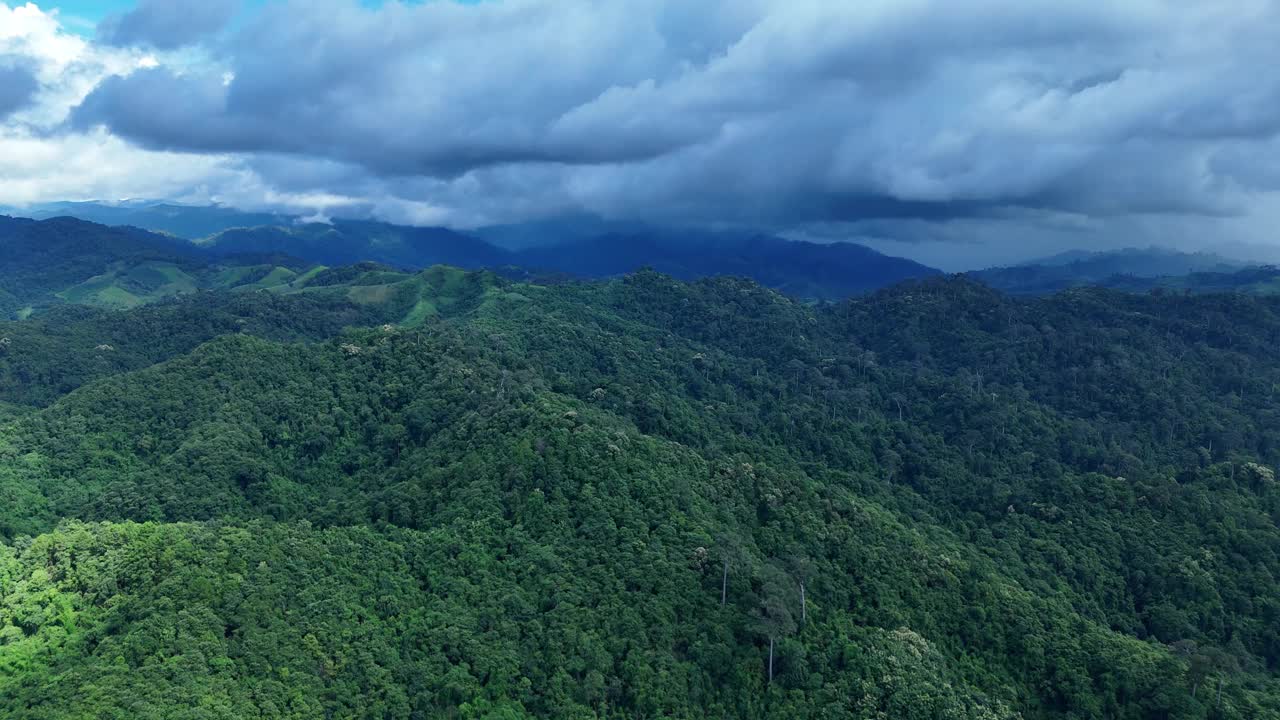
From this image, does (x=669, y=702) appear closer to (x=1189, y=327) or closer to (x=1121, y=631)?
(x=1121, y=631)

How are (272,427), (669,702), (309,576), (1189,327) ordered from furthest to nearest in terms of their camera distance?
(1189,327) < (272,427) < (309,576) < (669,702)

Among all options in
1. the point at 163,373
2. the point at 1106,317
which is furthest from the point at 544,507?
the point at 1106,317

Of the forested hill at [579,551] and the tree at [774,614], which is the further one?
the tree at [774,614]

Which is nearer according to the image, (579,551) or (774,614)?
(774,614)

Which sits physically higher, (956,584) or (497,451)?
(497,451)

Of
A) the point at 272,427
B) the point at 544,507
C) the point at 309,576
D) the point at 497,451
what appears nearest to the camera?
the point at 309,576

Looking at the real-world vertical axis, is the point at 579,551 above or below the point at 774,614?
above

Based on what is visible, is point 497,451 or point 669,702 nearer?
point 669,702

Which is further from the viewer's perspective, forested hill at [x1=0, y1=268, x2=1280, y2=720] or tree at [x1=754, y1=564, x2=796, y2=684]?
tree at [x1=754, y1=564, x2=796, y2=684]
